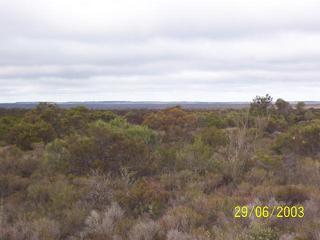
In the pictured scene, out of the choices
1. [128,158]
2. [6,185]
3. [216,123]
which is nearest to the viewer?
[6,185]

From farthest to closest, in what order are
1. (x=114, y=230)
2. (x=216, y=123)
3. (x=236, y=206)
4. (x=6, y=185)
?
(x=216, y=123) → (x=6, y=185) → (x=236, y=206) → (x=114, y=230)

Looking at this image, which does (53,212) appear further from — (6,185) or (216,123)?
(216,123)

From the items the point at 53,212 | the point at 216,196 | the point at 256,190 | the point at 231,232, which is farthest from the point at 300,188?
the point at 53,212

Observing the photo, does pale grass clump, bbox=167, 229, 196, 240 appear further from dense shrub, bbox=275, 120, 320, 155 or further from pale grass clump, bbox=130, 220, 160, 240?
dense shrub, bbox=275, 120, 320, 155

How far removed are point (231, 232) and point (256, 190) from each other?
8.82 feet

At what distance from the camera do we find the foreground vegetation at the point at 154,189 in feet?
21.5

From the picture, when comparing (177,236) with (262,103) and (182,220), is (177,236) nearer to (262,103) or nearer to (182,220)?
(182,220)

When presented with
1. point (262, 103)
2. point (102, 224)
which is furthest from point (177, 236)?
point (262, 103)

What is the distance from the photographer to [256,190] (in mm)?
8586

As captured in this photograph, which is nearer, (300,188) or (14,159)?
(300,188)

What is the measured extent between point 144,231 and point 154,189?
6.73 feet
